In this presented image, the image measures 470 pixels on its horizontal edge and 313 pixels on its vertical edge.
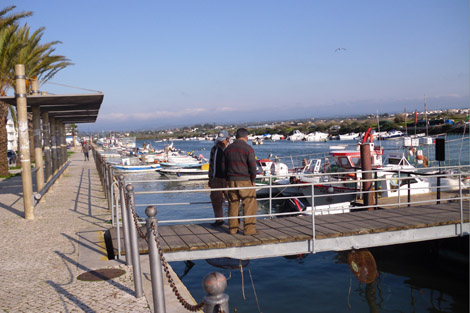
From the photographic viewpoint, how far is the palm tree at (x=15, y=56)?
2221 centimetres

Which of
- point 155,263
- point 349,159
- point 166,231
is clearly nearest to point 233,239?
point 166,231

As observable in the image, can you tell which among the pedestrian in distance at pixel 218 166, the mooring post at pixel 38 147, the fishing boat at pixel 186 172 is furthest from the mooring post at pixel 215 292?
the fishing boat at pixel 186 172

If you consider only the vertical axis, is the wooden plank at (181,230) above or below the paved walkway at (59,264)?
above

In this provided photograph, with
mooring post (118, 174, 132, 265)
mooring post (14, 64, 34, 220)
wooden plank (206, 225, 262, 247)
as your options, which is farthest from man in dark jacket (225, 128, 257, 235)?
mooring post (14, 64, 34, 220)

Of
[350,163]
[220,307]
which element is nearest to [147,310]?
[220,307]

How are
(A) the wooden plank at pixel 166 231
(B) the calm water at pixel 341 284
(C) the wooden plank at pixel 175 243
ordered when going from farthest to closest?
1. (B) the calm water at pixel 341 284
2. (A) the wooden plank at pixel 166 231
3. (C) the wooden plank at pixel 175 243

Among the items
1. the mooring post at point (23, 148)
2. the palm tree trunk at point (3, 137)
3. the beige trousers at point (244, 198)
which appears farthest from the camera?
the palm tree trunk at point (3, 137)

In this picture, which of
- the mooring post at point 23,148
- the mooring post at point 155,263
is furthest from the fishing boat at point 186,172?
the mooring post at point 155,263

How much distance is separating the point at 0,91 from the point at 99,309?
75.2 feet

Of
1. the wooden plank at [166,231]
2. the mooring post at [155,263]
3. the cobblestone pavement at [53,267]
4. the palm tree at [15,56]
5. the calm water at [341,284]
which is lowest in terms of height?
the calm water at [341,284]

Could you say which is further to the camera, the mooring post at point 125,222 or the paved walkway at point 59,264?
the mooring post at point 125,222

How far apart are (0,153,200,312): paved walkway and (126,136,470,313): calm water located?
259 centimetres

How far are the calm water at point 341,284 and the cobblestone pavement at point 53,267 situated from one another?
279 cm

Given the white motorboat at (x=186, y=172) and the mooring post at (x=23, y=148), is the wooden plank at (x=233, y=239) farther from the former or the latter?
the white motorboat at (x=186, y=172)
